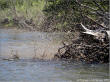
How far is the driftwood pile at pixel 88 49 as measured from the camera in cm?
1287

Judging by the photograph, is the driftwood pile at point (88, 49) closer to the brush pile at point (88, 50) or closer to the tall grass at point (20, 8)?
A: the brush pile at point (88, 50)

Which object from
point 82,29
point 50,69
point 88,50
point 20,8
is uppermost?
point 82,29

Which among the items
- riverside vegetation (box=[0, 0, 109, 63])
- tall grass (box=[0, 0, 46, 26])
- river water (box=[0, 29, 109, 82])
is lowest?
tall grass (box=[0, 0, 46, 26])

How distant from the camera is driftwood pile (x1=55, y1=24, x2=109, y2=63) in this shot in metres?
12.9

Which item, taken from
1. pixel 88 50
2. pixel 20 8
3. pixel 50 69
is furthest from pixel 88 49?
pixel 20 8

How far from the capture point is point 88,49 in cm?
1325

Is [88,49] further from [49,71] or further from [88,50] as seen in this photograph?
[49,71]

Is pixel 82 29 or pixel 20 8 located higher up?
pixel 82 29

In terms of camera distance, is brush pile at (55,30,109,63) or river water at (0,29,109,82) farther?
brush pile at (55,30,109,63)

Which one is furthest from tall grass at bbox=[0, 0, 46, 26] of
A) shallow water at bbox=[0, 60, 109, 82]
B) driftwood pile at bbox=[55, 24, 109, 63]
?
shallow water at bbox=[0, 60, 109, 82]

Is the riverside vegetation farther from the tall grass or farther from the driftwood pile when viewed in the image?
the tall grass

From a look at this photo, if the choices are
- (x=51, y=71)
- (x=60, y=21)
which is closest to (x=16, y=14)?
(x=60, y=21)

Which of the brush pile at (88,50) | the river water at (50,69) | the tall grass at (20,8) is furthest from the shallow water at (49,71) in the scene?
the tall grass at (20,8)

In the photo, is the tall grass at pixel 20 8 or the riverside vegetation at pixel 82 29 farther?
the tall grass at pixel 20 8
